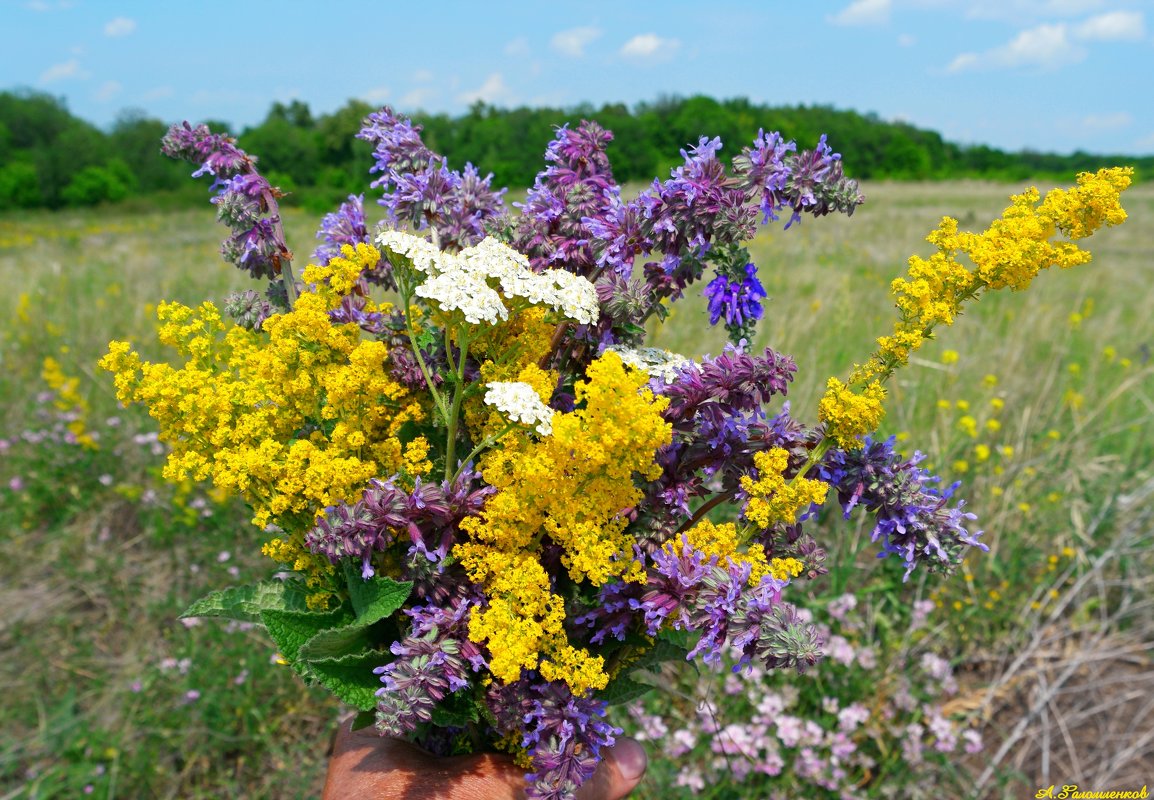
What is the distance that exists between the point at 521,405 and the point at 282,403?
0.45 m

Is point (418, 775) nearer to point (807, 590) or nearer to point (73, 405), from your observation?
point (807, 590)

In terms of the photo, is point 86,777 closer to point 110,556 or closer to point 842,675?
point 110,556

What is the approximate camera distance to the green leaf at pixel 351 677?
108 centimetres

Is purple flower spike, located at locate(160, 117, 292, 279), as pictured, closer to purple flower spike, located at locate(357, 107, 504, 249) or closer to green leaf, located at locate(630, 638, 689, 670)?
purple flower spike, located at locate(357, 107, 504, 249)

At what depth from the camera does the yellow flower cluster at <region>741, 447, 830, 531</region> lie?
39.7 inches

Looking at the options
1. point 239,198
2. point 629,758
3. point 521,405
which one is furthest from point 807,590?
point 239,198

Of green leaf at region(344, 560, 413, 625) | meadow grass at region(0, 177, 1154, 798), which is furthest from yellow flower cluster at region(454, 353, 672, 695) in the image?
meadow grass at region(0, 177, 1154, 798)

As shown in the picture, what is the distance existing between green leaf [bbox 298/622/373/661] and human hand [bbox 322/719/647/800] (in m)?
0.30

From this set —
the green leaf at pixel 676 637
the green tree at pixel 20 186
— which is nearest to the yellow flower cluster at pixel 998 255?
the green leaf at pixel 676 637

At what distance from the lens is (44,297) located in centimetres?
690

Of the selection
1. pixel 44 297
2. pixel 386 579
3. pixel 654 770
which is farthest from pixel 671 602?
pixel 44 297

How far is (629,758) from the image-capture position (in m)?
1.63

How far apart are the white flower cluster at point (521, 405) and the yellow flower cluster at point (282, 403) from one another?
227 mm

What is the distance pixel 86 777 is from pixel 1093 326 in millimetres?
7942
